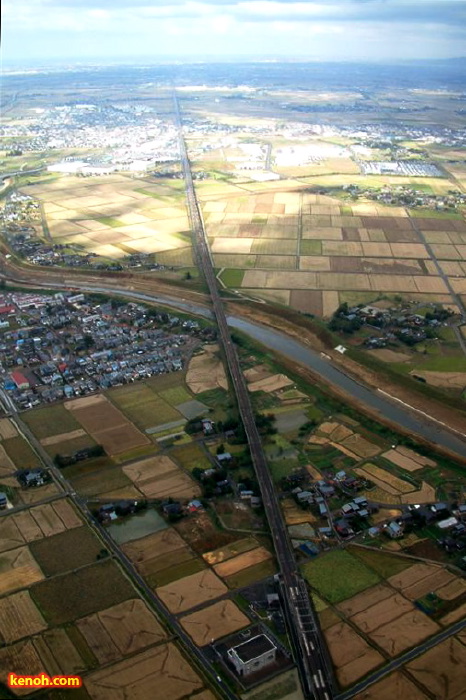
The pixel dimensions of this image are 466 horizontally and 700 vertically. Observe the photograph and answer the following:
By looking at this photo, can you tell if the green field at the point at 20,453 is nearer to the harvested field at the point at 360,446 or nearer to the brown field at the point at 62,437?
the brown field at the point at 62,437

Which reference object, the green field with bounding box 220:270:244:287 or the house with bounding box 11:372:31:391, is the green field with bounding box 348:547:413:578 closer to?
the house with bounding box 11:372:31:391

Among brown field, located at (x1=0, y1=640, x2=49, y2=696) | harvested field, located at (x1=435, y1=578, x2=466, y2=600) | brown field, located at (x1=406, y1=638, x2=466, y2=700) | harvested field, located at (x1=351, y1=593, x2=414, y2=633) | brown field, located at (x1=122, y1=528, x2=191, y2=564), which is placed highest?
brown field, located at (x1=0, y1=640, x2=49, y2=696)

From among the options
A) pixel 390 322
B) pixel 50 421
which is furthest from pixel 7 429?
pixel 390 322

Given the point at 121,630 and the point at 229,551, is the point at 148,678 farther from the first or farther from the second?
the point at 229,551

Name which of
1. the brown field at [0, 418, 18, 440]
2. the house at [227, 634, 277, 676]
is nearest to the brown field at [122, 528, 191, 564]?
the house at [227, 634, 277, 676]

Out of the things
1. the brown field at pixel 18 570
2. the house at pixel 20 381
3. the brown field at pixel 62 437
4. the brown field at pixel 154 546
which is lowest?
the brown field at pixel 154 546

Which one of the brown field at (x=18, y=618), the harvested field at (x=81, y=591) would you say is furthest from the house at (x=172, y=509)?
the brown field at (x=18, y=618)
